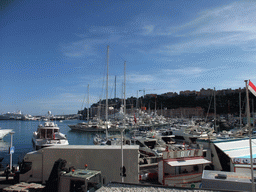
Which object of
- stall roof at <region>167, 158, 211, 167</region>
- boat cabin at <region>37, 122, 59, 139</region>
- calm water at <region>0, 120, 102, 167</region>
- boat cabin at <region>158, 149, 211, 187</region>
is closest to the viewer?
stall roof at <region>167, 158, 211, 167</region>

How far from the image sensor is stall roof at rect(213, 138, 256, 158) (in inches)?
477

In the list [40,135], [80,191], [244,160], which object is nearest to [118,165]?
[80,191]

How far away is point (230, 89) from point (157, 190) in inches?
7339

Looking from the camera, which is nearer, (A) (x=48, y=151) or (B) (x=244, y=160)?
(A) (x=48, y=151)

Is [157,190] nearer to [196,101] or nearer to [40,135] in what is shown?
[40,135]

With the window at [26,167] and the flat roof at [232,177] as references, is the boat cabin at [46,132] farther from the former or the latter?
the flat roof at [232,177]

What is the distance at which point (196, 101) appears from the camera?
155 metres

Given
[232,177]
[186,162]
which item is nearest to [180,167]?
[186,162]

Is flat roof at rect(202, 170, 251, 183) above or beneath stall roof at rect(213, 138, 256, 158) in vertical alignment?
beneath

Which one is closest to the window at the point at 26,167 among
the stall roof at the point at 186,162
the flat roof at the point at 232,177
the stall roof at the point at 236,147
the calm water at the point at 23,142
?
the stall roof at the point at 186,162

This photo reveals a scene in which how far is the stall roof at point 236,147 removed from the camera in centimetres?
1211

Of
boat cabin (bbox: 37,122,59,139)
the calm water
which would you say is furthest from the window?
boat cabin (bbox: 37,122,59,139)

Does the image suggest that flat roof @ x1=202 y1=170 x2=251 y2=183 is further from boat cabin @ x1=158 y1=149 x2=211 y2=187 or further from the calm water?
the calm water

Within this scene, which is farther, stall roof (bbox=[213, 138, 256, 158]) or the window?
stall roof (bbox=[213, 138, 256, 158])
